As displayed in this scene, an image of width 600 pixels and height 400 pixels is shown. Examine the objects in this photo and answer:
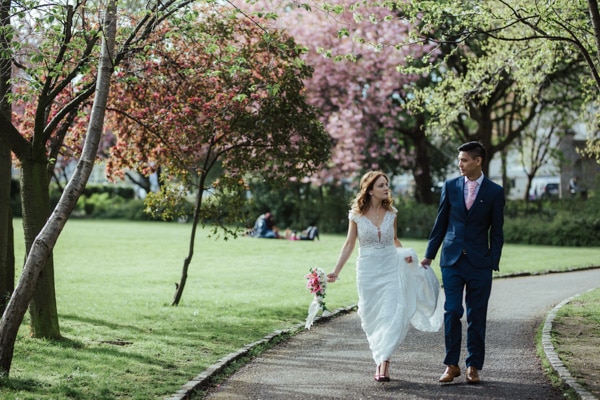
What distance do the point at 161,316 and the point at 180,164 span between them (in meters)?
2.37

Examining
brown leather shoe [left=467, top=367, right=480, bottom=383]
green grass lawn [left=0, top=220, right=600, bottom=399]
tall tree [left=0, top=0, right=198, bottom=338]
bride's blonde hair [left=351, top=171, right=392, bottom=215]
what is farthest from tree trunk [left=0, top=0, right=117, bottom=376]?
brown leather shoe [left=467, top=367, right=480, bottom=383]

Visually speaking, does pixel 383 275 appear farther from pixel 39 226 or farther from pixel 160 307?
pixel 160 307

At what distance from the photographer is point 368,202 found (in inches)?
316

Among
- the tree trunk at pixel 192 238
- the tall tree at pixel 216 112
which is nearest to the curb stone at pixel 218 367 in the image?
the tree trunk at pixel 192 238

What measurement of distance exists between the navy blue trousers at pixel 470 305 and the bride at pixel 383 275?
497 mm

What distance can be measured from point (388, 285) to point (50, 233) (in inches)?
129

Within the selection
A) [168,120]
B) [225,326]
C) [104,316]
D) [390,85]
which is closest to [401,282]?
[225,326]

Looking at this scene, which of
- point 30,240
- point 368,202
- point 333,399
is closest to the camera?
point 333,399

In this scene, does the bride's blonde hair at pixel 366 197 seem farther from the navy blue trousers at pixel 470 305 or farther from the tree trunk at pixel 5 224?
the tree trunk at pixel 5 224

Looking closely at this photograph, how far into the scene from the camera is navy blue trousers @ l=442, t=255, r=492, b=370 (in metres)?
7.31

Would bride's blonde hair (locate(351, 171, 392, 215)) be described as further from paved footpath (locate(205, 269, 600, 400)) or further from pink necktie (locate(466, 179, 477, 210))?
paved footpath (locate(205, 269, 600, 400))

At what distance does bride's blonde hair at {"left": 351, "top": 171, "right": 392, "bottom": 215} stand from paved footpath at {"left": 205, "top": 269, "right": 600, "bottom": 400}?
1.64m

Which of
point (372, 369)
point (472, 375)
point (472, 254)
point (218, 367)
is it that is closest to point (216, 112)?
point (218, 367)

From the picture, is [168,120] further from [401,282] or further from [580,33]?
[580,33]
